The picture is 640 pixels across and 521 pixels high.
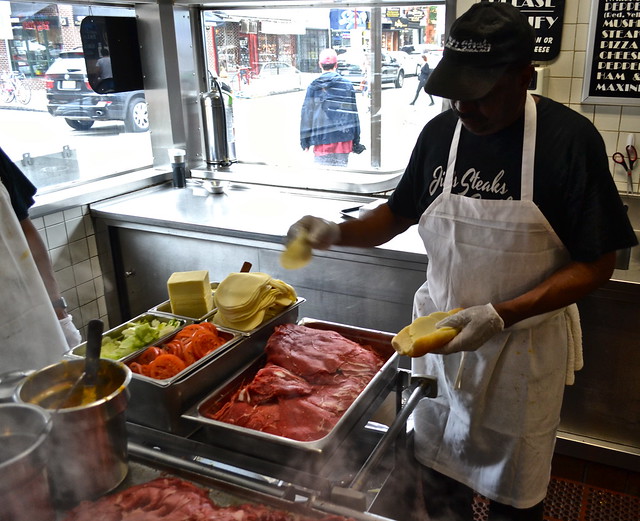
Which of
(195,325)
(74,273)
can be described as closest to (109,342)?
(195,325)

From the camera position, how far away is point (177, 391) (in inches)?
58.4

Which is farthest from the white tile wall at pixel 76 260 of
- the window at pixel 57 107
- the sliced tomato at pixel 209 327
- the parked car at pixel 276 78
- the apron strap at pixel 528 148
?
the apron strap at pixel 528 148

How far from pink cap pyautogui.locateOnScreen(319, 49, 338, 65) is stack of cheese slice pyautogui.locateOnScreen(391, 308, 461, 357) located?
2.52 metres

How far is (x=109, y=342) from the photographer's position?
1765mm

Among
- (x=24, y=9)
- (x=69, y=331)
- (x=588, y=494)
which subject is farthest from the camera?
(x=24, y=9)

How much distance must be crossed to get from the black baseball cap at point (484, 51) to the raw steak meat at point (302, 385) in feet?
2.47

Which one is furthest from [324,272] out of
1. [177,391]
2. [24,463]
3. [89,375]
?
[24,463]

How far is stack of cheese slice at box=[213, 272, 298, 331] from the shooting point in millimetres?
1774

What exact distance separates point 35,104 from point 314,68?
5.44ft

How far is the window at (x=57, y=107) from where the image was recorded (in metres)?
3.23

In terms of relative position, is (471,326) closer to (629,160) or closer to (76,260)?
(629,160)

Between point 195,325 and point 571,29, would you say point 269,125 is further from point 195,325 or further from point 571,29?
point 195,325

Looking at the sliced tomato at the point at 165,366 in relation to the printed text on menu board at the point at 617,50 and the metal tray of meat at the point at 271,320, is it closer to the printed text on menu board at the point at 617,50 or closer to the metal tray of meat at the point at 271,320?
the metal tray of meat at the point at 271,320

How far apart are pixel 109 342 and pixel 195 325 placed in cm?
25
